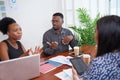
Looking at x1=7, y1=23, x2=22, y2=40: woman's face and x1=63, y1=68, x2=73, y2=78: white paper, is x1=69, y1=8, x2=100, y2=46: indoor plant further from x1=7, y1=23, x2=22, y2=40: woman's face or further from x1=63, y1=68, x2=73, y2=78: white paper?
x1=63, y1=68, x2=73, y2=78: white paper

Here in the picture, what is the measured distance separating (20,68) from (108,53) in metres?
0.74

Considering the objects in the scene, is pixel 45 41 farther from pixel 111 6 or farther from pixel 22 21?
pixel 111 6

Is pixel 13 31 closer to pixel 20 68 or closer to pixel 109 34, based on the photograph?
pixel 20 68

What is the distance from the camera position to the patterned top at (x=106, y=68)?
1.15 meters

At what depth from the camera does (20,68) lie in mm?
1473

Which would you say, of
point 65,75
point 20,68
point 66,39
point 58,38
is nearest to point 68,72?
point 65,75

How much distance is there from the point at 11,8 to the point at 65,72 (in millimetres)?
1867

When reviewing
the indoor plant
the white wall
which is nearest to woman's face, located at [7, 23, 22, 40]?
the white wall

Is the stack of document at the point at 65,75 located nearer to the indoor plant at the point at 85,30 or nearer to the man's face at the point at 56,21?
the man's face at the point at 56,21

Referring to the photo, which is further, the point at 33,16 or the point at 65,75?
the point at 33,16

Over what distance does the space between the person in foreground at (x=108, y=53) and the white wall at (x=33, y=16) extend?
2.23m

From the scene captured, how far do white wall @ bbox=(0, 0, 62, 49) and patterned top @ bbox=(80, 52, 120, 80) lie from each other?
2.26m

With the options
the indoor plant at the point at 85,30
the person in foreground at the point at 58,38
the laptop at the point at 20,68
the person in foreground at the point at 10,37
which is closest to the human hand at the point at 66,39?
the person in foreground at the point at 58,38

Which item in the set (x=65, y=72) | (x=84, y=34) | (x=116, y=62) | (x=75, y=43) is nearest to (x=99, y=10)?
(x=84, y=34)
